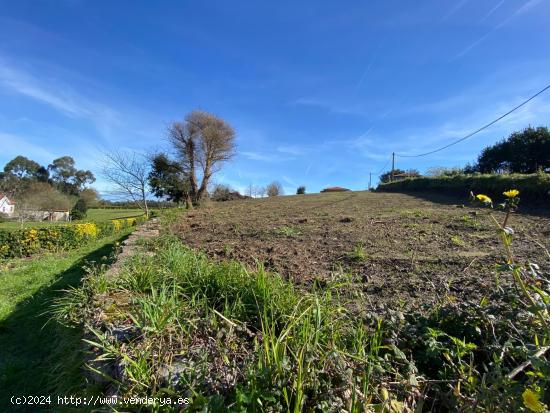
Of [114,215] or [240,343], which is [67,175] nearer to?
[114,215]

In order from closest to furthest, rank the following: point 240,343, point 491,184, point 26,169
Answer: point 240,343, point 491,184, point 26,169

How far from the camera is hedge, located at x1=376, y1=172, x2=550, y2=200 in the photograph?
8.49 meters

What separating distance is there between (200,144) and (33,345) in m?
19.1

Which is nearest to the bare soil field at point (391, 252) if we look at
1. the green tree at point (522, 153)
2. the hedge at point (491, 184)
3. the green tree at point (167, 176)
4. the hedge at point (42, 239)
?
the hedge at point (491, 184)

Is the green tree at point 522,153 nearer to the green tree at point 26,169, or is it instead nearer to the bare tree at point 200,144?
the bare tree at point 200,144

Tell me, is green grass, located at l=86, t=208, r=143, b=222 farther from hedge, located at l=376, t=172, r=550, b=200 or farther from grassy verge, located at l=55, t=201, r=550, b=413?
grassy verge, located at l=55, t=201, r=550, b=413

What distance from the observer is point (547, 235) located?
4.57m

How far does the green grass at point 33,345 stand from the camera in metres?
2.06

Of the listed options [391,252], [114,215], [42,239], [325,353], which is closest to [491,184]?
[391,252]

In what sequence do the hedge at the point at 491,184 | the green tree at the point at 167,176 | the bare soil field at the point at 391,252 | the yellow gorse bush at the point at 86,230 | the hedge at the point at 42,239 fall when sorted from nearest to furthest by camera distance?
the bare soil field at the point at 391,252 → the hedge at the point at 491,184 → the hedge at the point at 42,239 → the yellow gorse bush at the point at 86,230 → the green tree at the point at 167,176

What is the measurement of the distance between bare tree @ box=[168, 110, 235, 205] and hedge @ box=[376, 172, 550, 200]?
1337 centimetres

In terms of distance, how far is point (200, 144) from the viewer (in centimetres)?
2117

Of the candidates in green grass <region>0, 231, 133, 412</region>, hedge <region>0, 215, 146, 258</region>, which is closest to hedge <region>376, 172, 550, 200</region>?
green grass <region>0, 231, 133, 412</region>

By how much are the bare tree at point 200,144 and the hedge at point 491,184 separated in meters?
13.4
